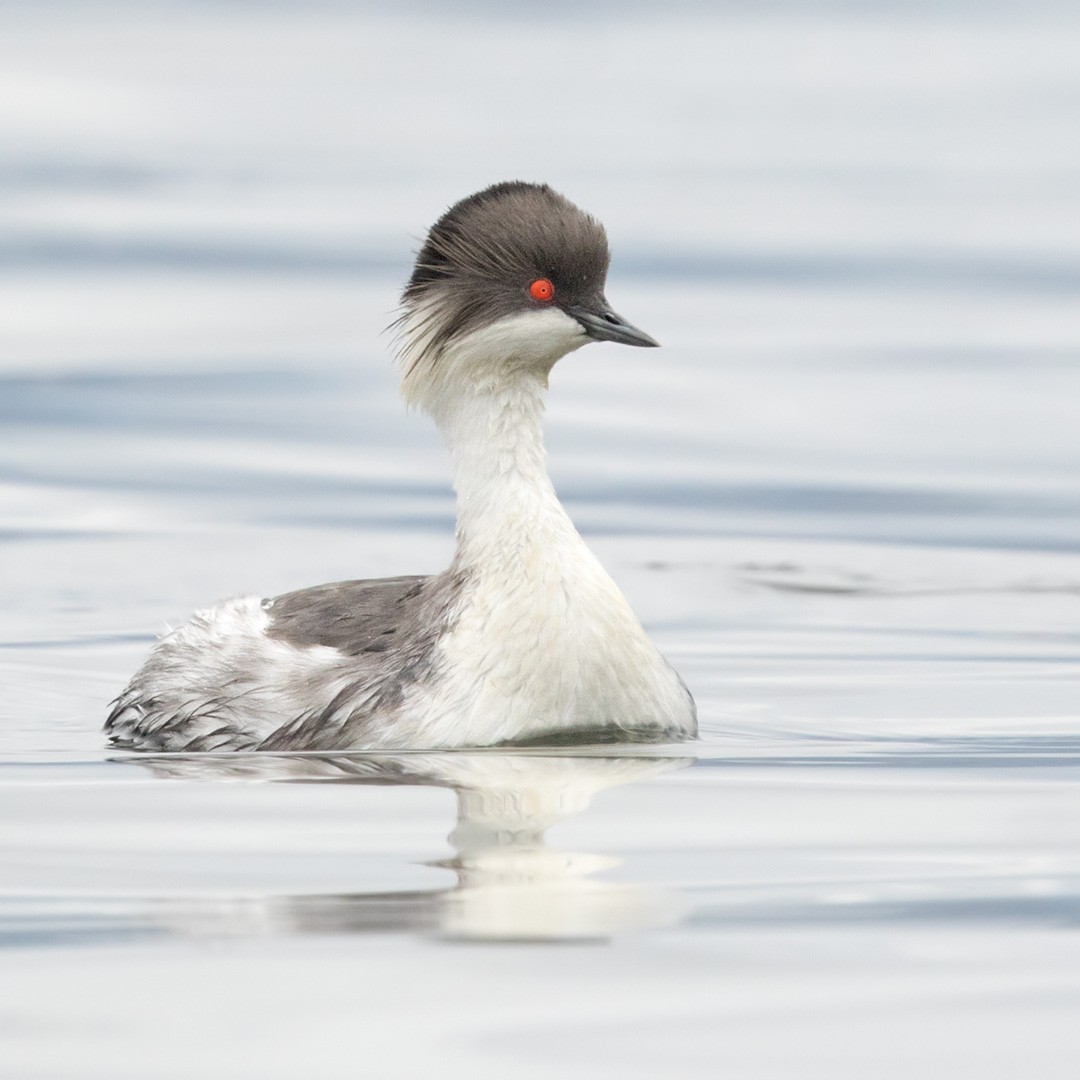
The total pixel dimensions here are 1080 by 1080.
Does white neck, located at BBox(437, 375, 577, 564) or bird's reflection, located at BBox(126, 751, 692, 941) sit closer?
bird's reflection, located at BBox(126, 751, 692, 941)

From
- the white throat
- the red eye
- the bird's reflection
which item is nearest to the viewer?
the bird's reflection

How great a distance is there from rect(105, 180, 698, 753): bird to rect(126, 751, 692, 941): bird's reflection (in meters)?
0.29

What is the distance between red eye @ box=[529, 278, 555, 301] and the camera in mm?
10492

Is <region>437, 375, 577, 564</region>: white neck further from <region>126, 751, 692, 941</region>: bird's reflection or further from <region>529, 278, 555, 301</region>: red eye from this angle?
<region>126, 751, 692, 941</region>: bird's reflection

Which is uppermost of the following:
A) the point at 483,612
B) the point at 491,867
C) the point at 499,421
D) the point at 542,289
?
the point at 542,289

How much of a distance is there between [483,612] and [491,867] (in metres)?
2.61

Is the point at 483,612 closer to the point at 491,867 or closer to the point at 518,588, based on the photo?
the point at 518,588

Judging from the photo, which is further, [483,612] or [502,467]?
[502,467]

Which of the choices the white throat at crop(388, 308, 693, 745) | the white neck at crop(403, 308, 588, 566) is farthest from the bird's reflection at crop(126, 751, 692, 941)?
the white neck at crop(403, 308, 588, 566)

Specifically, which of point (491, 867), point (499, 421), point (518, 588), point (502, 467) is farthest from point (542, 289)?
point (491, 867)

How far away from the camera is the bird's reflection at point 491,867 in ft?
23.2

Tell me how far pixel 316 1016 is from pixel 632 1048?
2.43 ft

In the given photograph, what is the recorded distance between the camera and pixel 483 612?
33.8ft

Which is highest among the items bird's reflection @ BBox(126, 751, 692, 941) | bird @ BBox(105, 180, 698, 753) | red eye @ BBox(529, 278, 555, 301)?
red eye @ BBox(529, 278, 555, 301)
